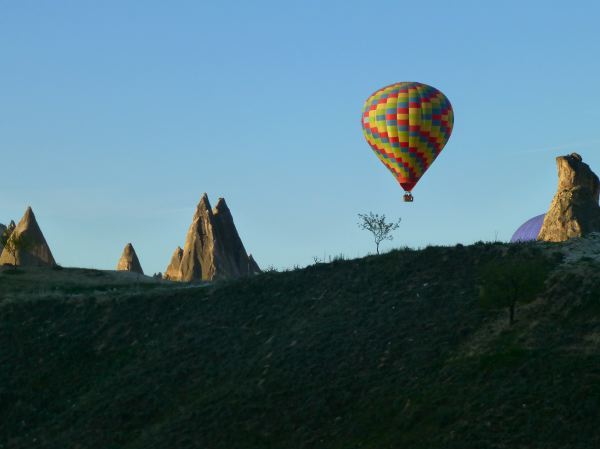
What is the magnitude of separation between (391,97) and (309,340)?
2049 cm

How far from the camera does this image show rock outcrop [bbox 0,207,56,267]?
338ft

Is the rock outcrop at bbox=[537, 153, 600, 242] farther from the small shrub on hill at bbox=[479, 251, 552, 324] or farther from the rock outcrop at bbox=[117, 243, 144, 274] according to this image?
the rock outcrop at bbox=[117, 243, 144, 274]

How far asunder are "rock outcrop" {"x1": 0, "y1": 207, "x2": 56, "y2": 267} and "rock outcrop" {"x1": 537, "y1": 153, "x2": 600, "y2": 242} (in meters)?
47.7

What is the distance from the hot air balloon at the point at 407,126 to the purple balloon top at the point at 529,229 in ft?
115

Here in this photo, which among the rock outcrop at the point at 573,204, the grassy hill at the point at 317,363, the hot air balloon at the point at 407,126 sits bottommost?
the grassy hill at the point at 317,363

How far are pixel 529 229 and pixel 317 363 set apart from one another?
59535 millimetres

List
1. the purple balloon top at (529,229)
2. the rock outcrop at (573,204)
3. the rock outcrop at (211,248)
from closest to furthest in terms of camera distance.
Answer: the rock outcrop at (573,204) < the purple balloon top at (529,229) < the rock outcrop at (211,248)

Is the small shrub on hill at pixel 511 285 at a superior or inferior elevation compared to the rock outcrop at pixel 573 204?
inferior

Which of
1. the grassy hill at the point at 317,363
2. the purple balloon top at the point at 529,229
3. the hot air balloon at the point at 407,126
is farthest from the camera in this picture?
the purple balloon top at the point at 529,229

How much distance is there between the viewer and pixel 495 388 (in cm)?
4244

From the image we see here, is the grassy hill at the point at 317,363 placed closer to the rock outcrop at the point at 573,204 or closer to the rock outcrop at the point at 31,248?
the rock outcrop at the point at 573,204

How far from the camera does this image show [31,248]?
344 feet

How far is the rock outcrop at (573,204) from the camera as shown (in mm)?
77812

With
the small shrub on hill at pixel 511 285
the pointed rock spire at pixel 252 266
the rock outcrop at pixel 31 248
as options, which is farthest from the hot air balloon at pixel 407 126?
the pointed rock spire at pixel 252 266
